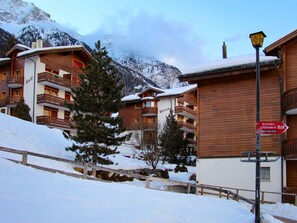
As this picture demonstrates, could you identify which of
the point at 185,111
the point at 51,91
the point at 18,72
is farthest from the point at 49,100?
the point at 185,111

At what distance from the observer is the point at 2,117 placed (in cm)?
2656

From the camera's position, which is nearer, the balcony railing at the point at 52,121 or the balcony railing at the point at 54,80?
the balcony railing at the point at 52,121

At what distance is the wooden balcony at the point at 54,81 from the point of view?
43.4 meters

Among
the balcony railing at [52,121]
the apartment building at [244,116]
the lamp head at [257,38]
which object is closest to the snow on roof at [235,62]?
the apartment building at [244,116]

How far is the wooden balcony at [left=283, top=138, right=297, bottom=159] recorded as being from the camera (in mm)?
21197

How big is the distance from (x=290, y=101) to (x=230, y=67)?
4.23 meters

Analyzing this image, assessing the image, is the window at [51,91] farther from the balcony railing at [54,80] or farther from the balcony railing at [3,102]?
the balcony railing at [3,102]

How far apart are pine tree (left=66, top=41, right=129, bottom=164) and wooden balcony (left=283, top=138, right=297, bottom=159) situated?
370 inches

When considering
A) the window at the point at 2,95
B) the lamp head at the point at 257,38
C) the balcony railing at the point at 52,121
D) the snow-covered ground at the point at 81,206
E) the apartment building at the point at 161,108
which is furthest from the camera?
the apartment building at the point at 161,108

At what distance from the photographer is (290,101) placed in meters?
21.7

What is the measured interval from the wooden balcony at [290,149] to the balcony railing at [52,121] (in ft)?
90.8

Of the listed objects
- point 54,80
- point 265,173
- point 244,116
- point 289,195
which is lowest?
point 289,195

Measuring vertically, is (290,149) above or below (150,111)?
below

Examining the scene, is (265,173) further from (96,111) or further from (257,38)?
(257,38)
